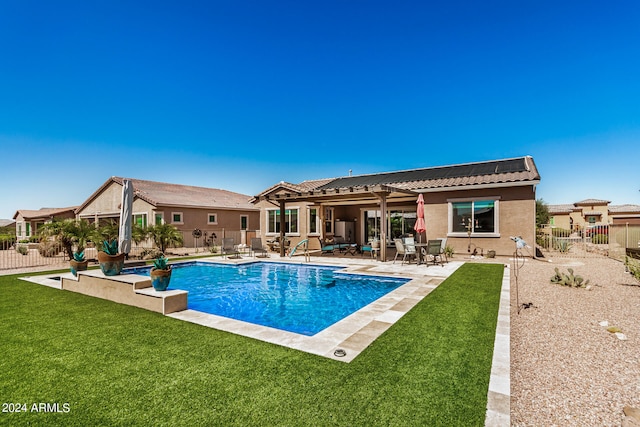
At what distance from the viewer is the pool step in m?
6.32

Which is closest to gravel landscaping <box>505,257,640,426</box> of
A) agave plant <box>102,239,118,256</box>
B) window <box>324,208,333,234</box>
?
agave plant <box>102,239,118,256</box>

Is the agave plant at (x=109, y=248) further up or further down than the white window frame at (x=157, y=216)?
further down

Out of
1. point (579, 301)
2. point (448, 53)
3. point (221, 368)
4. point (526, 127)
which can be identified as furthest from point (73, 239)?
point (526, 127)

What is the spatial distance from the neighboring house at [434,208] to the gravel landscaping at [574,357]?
6.85 metres

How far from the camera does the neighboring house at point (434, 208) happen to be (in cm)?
1442

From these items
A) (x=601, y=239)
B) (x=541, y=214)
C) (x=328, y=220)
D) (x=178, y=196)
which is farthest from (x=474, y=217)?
(x=541, y=214)

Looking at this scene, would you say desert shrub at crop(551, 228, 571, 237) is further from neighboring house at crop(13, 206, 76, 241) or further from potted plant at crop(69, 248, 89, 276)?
neighboring house at crop(13, 206, 76, 241)

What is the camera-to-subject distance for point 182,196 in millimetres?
26859

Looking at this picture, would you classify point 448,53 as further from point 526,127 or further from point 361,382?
point 361,382

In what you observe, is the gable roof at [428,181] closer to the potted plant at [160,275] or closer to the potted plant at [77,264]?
the potted plant at [160,275]

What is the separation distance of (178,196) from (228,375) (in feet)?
84.8

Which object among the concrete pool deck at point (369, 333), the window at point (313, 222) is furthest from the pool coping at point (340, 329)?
the window at point (313, 222)

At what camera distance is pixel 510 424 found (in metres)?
2.64

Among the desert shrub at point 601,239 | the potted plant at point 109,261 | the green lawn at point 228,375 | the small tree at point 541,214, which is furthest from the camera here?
the small tree at point 541,214
